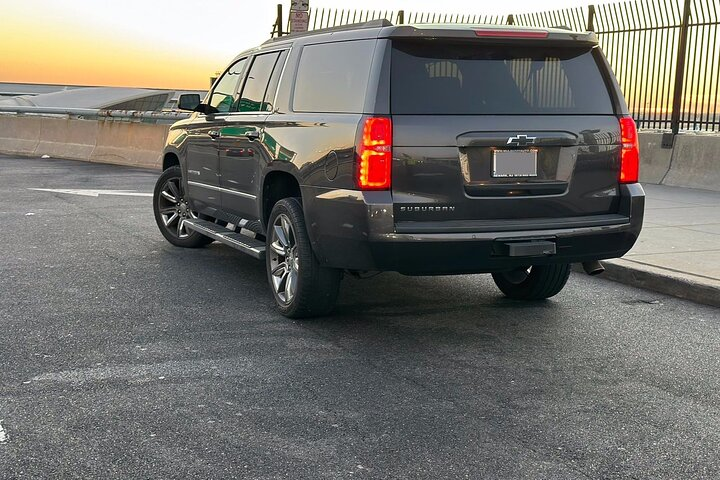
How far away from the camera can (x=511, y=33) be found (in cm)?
565

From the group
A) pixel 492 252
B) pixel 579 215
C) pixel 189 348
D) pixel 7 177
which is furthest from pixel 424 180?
pixel 7 177

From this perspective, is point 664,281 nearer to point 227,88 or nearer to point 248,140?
point 248,140

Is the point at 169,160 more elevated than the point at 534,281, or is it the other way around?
the point at 169,160

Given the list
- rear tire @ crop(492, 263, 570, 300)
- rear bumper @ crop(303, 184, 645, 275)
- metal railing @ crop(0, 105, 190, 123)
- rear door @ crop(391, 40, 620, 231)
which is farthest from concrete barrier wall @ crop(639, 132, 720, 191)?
metal railing @ crop(0, 105, 190, 123)

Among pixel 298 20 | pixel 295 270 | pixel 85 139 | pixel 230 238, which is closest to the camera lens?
pixel 295 270

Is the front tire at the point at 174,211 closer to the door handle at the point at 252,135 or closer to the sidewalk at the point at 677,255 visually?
the door handle at the point at 252,135

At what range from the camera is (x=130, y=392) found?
4.68 m

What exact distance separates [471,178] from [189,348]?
1.95 metres

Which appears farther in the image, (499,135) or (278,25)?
(278,25)

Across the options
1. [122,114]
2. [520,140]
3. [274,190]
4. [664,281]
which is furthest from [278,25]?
[520,140]

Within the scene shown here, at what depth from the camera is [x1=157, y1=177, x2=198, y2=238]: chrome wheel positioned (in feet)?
29.7

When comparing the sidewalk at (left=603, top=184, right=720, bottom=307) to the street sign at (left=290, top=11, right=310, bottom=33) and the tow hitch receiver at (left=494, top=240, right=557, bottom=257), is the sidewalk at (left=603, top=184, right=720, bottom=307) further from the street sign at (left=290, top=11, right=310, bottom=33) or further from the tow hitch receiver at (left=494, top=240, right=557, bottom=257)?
the street sign at (left=290, top=11, right=310, bottom=33)

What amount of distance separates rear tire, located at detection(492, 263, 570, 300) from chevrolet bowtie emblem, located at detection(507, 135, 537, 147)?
4.54 feet

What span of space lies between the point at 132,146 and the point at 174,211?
39.4 ft
